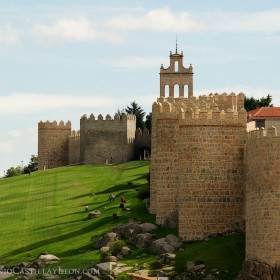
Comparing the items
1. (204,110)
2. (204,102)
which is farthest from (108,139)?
(204,110)

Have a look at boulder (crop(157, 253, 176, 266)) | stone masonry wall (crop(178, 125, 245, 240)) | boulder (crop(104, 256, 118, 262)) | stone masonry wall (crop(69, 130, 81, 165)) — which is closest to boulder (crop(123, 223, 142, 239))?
boulder (crop(104, 256, 118, 262))

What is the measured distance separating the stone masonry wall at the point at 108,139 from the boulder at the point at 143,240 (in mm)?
50693

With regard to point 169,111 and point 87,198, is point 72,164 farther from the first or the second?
point 169,111

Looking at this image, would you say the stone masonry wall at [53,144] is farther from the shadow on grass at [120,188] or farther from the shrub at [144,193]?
the shrub at [144,193]

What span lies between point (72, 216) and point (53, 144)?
43.6 m

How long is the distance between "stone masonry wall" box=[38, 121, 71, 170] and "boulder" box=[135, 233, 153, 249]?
192 feet

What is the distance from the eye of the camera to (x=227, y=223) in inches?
3531

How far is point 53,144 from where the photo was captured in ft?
504

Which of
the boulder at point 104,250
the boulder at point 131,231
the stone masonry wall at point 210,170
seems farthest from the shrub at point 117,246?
the stone masonry wall at point 210,170

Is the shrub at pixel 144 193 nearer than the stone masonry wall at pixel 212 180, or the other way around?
the stone masonry wall at pixel 212 180

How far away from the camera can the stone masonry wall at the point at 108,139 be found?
145000 millimetres

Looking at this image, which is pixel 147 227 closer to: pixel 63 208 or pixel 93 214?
pixel 93 214

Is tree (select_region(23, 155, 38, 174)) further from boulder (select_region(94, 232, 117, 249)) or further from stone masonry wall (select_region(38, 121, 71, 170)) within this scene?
boulder (select_region(94, 232, 117, 249))

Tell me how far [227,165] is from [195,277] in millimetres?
8417
